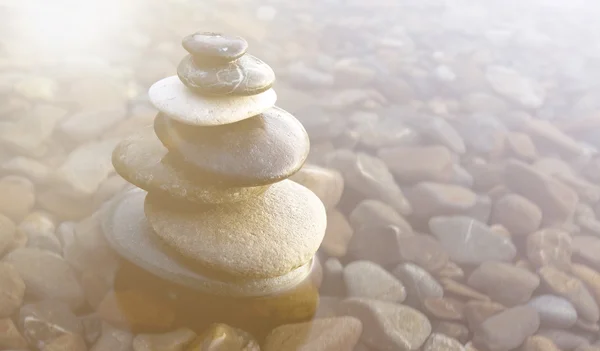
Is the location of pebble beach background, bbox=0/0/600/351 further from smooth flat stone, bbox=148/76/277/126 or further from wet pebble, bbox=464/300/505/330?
smooth flat stone, bbox=148/76/277/126

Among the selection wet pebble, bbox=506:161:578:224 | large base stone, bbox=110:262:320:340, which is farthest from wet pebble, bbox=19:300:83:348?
wet pebble, bbox=506:161:578:224

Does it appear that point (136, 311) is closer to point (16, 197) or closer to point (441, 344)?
point (16, 197)

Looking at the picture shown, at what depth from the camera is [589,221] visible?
67.3 inches

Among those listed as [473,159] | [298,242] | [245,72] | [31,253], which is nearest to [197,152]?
[245,72]

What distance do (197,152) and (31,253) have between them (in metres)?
0.50

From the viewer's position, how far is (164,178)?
1.25m

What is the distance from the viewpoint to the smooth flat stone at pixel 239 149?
1.19 metres

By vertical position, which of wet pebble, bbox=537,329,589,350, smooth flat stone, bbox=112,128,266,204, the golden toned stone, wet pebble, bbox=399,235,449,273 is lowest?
wet pebble, bbox=537,329,589,350

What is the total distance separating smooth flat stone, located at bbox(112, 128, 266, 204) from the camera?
123cm

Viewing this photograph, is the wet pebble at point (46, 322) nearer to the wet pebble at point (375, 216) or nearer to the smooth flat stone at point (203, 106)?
the smooth flat stone at point (203, 106)

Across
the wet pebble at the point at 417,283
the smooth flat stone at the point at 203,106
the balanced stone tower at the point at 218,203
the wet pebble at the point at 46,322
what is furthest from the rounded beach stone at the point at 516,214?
the wet pebble at the point at 46,322

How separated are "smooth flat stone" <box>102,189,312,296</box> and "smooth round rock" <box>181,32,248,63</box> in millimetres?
483

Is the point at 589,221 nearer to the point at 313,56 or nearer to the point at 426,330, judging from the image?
the point at 426,330

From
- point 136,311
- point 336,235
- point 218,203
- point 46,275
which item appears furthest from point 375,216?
point 46,275
